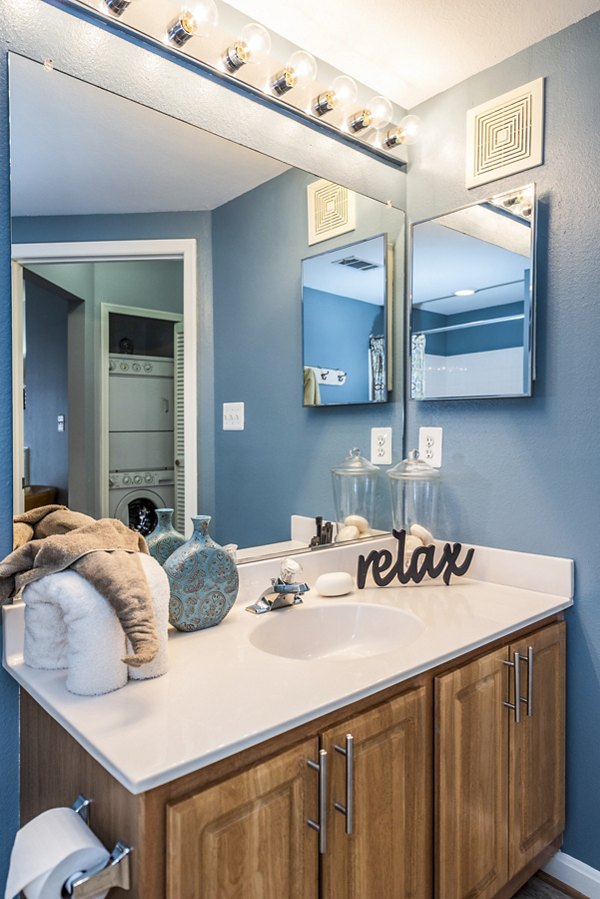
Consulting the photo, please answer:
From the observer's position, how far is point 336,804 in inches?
40.4

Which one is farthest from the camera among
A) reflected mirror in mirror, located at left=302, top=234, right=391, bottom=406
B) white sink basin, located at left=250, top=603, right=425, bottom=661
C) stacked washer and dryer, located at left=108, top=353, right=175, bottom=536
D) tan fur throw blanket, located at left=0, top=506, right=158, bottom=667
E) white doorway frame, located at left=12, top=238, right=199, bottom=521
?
reflected mirror in mirror, located at left=302, top=234, right=391, bottom=406

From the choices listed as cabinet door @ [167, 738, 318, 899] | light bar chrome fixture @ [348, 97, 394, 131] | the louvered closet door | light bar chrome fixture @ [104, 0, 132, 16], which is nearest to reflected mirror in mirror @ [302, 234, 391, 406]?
light bar chrome fixture @ [348, 97, 394, 131]

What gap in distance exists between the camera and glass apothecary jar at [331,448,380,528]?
1.90m

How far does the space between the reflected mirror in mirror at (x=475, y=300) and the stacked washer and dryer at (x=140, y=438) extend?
36.1 inches

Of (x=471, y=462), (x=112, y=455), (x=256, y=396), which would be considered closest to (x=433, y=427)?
(x=471, y=462)

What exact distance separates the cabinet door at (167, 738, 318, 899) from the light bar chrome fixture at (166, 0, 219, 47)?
1.56 metres

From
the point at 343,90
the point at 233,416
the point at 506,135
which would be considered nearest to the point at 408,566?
the point at 233,416

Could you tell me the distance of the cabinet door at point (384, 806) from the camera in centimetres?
103

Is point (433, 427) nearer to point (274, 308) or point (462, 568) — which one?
point (462, 568)

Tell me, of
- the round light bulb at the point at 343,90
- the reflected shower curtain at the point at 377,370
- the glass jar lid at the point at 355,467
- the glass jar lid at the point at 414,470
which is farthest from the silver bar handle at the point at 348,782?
the round light bulb at the point at 343,90

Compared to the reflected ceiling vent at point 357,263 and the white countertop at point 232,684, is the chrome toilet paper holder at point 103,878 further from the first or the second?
the reflected ceiling vent at point 357,263

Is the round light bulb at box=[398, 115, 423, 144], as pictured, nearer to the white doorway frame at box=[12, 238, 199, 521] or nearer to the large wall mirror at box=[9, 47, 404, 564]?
the large wall mirror at box=[9, 47, 404, 564]

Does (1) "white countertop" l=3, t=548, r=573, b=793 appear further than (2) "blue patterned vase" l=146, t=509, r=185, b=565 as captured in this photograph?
No

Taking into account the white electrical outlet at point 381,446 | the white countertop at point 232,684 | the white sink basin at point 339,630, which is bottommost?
the white sink basin at point 339,630
